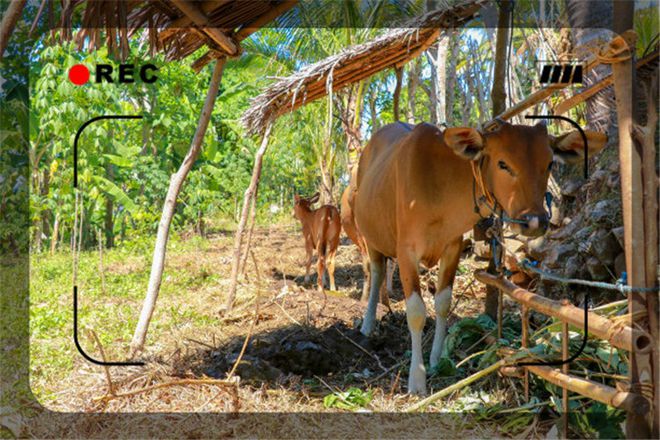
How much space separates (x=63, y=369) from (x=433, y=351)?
3069 mm

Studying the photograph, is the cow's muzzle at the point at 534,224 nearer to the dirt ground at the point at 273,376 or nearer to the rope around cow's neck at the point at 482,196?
the rope around cow's neck at the point at 482,196

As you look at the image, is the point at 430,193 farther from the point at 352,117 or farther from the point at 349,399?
the point at 352,117

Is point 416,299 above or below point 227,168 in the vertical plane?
below

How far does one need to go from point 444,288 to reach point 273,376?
1545 millimetres

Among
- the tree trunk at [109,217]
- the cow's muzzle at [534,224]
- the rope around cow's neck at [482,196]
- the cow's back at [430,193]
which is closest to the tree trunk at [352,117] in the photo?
the cow's back at [430,193]

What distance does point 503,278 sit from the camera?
488 centimetres

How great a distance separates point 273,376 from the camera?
5.18m

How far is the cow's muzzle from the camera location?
383cm

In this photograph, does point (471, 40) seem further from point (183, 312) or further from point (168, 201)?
point (168, 201)

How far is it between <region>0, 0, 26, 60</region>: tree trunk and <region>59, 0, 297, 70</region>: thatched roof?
0.29m

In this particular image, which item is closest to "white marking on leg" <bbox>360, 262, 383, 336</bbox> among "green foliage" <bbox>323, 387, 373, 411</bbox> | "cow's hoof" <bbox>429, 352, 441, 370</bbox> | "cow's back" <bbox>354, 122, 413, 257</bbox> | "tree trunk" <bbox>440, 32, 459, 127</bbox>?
"cow's back" <bbox>354, 122, 413, 257</bbox>

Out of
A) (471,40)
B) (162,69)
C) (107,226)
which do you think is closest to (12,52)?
(162,69)

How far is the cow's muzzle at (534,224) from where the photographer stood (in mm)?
3832

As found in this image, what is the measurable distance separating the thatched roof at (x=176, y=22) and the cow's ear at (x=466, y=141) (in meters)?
1.56
